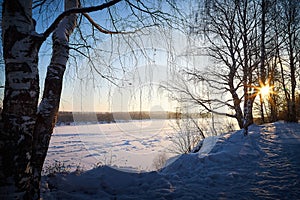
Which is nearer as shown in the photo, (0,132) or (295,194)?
(0,132)

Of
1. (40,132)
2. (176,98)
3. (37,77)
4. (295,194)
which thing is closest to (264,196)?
(295,194)

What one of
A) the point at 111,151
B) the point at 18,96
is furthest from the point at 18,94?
the point at 111,151

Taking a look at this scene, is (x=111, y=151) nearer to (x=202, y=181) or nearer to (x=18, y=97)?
(x=202, y=181)

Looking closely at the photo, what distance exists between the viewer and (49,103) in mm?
1891

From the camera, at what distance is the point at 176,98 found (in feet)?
22.5

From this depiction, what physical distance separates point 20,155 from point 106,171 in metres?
1.76

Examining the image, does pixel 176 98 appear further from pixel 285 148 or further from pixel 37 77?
pixel 37 77

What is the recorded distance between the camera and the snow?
7.23 ft

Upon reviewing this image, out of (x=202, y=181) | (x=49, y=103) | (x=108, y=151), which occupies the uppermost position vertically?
(x=49, y=103)

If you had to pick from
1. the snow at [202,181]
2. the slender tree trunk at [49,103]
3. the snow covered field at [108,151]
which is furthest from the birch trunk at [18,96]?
the snow covered field at [108,151]

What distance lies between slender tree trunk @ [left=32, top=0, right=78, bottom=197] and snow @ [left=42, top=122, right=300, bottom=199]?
702mm

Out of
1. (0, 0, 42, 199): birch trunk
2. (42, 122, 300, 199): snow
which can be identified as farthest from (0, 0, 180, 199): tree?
(42, 122, 300, 199): snow

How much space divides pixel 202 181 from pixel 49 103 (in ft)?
8.93

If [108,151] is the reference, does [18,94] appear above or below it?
above
